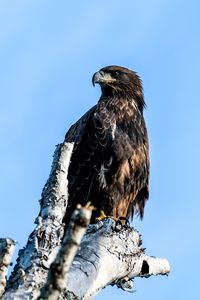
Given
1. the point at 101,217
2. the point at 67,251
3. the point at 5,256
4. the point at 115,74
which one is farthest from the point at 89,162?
the point at 67,251

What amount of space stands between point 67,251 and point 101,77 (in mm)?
8245

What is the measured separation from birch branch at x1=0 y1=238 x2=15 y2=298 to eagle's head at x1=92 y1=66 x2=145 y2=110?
24.0 ft

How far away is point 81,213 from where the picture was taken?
2031 millimetres

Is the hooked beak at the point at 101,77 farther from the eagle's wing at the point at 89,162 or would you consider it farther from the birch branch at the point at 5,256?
the birch branch at the point at 5,256

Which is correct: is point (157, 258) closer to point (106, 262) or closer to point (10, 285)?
point (106, 262)

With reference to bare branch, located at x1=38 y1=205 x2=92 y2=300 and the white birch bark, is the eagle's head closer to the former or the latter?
the white birch bark

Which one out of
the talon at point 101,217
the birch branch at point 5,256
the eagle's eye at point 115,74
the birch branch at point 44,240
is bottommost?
the birch branch at point 5,256

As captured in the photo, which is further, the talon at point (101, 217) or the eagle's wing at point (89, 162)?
the eagle's wing at point (89, 162)

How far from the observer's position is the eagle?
8.50 m

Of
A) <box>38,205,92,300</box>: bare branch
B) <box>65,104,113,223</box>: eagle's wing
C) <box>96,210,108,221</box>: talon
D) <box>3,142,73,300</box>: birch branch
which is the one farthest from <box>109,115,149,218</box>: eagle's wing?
<box>38,205,92,300</box>: bare branch

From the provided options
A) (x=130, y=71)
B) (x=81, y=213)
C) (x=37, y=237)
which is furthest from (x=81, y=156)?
(x=81, y=213)

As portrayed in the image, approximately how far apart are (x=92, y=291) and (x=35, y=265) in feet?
2.22

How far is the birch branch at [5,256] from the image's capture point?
8.34ft

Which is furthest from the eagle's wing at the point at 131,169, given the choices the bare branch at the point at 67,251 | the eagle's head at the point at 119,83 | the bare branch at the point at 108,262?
the bare branch at the point at 67,251
